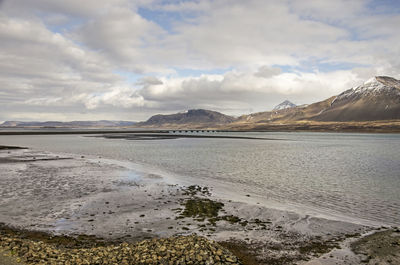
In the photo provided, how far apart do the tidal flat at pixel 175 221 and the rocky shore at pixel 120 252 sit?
0.36 m

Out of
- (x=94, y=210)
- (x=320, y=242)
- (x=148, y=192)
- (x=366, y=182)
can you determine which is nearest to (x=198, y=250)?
(x=320, y=242)

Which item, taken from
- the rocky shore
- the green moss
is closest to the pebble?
the rocky shore

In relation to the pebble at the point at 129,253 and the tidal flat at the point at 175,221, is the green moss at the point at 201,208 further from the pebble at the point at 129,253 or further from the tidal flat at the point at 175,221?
the pebble at the point at 129,253

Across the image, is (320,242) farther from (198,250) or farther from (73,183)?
(73,183)

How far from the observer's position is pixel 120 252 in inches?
515

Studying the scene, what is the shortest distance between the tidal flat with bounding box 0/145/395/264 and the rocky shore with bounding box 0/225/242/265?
36 cm

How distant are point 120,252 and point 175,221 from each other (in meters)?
6.55

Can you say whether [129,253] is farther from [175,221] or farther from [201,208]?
[201,208]

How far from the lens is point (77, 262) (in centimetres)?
1195

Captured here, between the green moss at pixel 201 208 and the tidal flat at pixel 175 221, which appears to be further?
the green moss at pixel 201 208

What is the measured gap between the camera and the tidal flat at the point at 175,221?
14.9 m

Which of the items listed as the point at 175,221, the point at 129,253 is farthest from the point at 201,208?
the point at 129,253

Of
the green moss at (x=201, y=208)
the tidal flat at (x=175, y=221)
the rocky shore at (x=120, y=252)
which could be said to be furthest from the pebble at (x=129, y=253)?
the green moss at (x=201, y=208)

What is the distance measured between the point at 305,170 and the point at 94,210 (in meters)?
34.4
